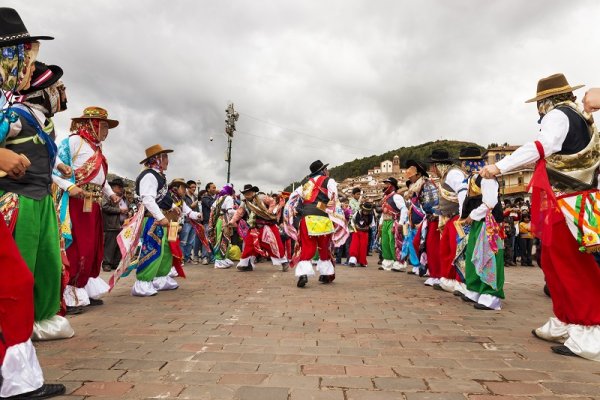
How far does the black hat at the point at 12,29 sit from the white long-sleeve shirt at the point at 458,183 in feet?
18.0

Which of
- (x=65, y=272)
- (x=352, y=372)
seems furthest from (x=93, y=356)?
(x=352, y=372)

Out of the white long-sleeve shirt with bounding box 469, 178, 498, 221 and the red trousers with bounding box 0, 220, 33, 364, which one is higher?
the white long-sleeve shirt with bounding box 469, 178, 498, 221

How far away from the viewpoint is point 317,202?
25.8ft

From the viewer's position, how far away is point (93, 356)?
125 inches

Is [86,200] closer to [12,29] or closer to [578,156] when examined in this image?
[12,29]

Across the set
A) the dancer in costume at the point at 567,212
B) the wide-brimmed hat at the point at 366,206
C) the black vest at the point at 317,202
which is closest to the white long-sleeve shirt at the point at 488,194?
the dancer in costume at the point at 567,212

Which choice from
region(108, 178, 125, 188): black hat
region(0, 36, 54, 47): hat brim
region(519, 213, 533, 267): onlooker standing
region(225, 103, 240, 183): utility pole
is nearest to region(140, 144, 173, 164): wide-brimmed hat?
region(0, 36, 54, 47): hat brim

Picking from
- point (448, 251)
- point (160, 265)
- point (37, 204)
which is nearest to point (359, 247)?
point (448, 251)

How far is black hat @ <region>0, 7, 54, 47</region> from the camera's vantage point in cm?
268

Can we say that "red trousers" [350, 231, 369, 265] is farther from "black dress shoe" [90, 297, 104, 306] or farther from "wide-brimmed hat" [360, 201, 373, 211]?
"black dress shoe" [90, 297, 104, 306]

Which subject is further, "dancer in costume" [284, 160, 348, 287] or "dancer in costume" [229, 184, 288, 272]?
"dancer in costume" [229, 184, 288, 272]

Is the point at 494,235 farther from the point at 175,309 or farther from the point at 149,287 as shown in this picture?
the point at 149,287

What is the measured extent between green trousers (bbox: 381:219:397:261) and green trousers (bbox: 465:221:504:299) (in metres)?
5.41

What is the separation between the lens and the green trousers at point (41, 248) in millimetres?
3094
